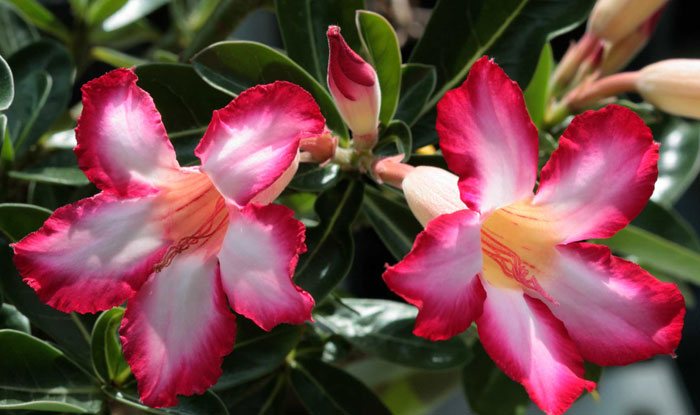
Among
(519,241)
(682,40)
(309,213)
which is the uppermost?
(519,241)

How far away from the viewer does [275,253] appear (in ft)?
1.55

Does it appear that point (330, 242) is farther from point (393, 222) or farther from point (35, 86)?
point (35, 86)

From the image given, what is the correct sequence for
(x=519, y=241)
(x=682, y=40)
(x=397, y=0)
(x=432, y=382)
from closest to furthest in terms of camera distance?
(x=519, y=241) → (x=432, y=382) → (x=397, y=0) → (x=682, y=40)

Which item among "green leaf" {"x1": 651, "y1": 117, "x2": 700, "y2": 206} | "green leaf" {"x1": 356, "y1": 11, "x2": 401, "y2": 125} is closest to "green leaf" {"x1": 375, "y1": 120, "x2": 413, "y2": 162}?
"green leaf" {"x1": 356, "y1": 11, "x2": 401, "y2": 125}

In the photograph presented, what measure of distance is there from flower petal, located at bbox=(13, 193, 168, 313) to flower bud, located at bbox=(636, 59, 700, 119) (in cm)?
42

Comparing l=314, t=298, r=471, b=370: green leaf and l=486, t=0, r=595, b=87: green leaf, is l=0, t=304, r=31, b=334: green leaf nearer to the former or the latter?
l=314, t=298, r=471, b=370: green leaf

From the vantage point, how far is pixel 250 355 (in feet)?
2.08

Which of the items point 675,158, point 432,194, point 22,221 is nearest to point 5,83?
point 22,221

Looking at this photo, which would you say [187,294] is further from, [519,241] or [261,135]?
[519,241]

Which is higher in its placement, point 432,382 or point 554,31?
point 554,31

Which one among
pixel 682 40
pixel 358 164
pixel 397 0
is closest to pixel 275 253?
pixel 358 164

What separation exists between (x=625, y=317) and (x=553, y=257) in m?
0.06

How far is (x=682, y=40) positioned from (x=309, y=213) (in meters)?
1.77

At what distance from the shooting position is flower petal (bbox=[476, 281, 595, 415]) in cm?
49
